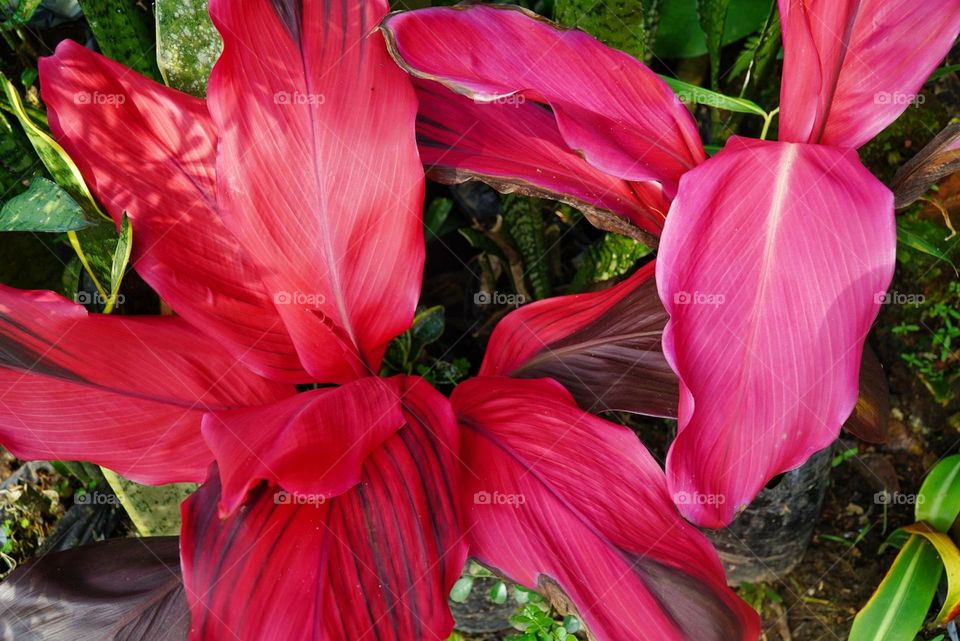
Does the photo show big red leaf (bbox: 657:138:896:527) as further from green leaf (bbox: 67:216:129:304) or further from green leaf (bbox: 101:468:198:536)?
green leaf (bbox: 101:468:198:536)

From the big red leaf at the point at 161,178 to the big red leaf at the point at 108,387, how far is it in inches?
2.0

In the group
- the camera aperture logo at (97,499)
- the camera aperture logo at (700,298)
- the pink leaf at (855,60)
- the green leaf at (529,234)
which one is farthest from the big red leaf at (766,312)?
the camera aperture logo at (97,499)

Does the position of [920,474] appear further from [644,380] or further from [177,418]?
[177,418]

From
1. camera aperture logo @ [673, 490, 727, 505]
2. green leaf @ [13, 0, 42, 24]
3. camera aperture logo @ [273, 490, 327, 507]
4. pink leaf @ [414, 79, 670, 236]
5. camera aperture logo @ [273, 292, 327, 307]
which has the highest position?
green leaf @ [13, 0, 42, 24]

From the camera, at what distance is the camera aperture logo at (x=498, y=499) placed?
74 centimetres

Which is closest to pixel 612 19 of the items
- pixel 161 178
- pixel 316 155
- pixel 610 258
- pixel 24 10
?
pixel 610 258

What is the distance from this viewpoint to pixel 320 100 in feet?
2.32

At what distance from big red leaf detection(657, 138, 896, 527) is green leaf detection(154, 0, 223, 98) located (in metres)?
0.51

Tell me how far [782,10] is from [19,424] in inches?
30.9

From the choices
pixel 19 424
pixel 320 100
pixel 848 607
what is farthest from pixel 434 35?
pixel 848 607

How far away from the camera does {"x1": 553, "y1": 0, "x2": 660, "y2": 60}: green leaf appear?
34.9 inches

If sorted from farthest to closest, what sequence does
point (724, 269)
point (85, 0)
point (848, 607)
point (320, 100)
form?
1. point (848, 607)
2. point (85, 0)
3. point (320, 100)
4. point (724, 269)

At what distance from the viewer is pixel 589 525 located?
0.71 meters

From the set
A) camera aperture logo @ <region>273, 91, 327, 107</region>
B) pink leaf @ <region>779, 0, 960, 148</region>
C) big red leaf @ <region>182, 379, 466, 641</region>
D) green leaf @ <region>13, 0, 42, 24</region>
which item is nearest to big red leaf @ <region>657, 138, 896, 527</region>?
pink leaf @ <region>779, 0, 960, 148</region>
